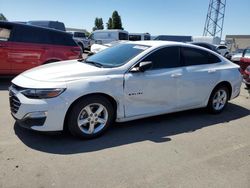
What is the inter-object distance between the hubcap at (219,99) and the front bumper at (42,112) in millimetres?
3533

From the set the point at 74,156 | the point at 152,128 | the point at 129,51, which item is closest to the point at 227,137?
the point at 152,128

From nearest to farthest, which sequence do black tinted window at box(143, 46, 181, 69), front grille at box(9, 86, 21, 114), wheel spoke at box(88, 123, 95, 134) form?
front grille at box(9, 86, 21, 114) → wheel spoke at box(88, 123, 95, 134) → black tinted window at box(143, 46, 181, 69)

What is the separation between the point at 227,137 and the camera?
15.7ft

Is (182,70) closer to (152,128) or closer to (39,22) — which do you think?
(152,128)

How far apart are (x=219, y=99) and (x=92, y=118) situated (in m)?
3.22

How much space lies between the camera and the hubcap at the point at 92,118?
422cm

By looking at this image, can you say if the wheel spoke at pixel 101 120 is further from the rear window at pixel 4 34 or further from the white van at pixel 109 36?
the white van at pixel 109 36

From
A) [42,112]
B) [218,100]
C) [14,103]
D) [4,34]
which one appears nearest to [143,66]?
[42,112]

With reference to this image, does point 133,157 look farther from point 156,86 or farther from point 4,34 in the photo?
point 4,34

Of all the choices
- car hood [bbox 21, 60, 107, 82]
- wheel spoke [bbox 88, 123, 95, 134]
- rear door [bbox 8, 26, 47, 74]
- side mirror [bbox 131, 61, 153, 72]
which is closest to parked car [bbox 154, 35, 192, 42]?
rear door [bbox 8, 26, 47, 74]

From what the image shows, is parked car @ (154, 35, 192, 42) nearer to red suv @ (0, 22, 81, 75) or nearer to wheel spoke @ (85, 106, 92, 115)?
red suv @ (0, 22, 81, 75)

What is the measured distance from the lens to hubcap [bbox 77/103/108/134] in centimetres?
422

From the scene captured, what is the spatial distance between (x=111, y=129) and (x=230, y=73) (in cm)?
307

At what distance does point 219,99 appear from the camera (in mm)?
6156
